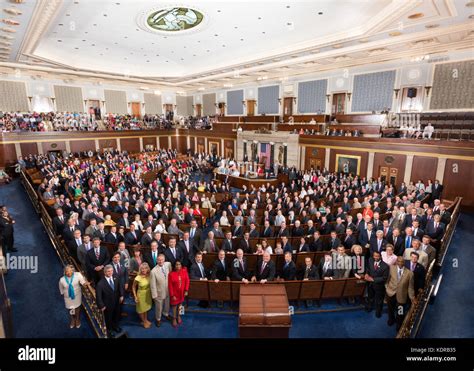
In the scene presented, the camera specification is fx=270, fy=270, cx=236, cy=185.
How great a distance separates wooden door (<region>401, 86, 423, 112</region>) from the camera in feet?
51.2

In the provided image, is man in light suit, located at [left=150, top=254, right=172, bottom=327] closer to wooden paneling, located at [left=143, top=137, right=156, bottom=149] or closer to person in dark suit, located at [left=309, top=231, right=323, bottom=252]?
person in dark suit, located at [left=309, top=231, right=323, bottom=252]

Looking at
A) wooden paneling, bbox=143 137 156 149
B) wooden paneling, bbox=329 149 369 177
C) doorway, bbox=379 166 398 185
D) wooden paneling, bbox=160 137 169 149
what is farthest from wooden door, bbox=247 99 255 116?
doorway, bbox=379 166 398 185

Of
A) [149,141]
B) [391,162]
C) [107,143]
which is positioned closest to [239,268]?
[391,162]

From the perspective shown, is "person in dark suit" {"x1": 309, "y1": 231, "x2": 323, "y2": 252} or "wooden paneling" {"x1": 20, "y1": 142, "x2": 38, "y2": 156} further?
"wooden paneling" {"x1": 20, "y1": 142, "x2": 38, "y2": 156}

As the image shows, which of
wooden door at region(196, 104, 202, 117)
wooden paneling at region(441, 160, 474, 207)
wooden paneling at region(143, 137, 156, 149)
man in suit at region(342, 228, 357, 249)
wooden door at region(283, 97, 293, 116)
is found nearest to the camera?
man in suit at region(342, 228, 357, 249)

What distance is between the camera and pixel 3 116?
19906 millimetres

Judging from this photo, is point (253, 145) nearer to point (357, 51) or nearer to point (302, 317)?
point (357, 51)

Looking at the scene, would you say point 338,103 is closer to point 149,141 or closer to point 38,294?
point 149,141

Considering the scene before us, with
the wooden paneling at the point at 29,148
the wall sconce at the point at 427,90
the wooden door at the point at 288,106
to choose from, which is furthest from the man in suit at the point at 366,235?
the wooden paneling at the point at 29,148

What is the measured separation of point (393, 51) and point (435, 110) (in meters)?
4.11

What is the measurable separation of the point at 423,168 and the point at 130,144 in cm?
2257

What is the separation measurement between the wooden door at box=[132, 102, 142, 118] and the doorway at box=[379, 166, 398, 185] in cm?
2371
